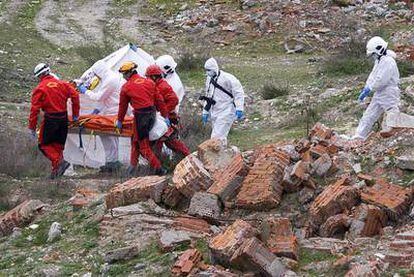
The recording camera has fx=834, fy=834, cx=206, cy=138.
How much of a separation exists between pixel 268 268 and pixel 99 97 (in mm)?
5754

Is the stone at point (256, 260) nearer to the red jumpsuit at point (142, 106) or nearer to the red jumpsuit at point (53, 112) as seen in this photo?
the red jumpsuit at point (142, 106)

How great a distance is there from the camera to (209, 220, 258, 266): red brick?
19.2 feet

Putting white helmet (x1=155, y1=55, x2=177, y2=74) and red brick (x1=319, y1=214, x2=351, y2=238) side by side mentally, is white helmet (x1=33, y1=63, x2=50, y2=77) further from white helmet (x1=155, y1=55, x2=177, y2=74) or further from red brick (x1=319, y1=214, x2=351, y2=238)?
red brick (x1=319, y1=214, x2=351, y2=238)

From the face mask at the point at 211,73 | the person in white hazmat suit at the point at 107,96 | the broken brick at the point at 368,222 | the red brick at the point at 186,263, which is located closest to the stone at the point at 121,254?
the red brick at the point at 186,263

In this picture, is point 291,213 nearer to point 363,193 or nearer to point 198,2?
point 363,193

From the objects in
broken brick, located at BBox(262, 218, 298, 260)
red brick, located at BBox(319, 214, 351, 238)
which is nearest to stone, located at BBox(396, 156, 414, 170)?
red brick, located at BBox(319, 214, 351, 238)

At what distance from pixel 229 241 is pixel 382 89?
5.10 m

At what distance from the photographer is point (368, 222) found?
6352 millimetres

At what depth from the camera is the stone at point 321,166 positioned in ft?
24.0

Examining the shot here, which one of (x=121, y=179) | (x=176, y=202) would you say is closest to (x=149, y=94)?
(x=121, y=179)

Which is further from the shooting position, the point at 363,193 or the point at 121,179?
the point at 121,179

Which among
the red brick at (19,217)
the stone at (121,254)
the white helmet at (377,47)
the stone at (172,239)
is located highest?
the white helmet at (377,47)

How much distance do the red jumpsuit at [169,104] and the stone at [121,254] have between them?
3856 millimetres

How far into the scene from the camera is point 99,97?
1095 cm
